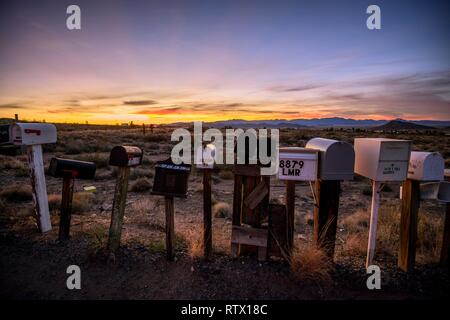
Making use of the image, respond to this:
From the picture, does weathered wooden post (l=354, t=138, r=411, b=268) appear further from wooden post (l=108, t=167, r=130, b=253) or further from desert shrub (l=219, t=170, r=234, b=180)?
desert shrub (l=219, t=170, r=234, b=180)

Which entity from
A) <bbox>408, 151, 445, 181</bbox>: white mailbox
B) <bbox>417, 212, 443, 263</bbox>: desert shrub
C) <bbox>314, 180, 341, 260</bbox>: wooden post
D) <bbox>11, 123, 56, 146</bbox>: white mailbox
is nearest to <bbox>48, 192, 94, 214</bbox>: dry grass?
<bbox>11, 123, 56, 146</bbox>: white mailbox

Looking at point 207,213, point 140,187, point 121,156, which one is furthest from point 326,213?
point 140,187

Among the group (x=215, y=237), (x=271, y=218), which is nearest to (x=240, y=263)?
(x=271, y=218)

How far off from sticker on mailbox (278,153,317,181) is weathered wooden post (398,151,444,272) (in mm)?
1155

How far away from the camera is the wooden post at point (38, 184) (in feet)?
13.0

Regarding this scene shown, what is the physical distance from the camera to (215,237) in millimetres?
4332

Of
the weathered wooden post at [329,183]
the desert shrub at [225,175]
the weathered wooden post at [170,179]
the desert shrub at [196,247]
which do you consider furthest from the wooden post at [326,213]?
the desert shrub at [225,175]

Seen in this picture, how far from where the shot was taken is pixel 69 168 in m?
3.80

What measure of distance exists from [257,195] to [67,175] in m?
2.66

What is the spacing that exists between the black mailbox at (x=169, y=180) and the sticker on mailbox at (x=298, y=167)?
3.78 feet

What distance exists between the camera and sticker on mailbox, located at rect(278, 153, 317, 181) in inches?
126

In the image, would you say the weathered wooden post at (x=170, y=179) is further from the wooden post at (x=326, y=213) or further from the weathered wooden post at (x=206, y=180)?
the wooden post at (x=326, y=213)
